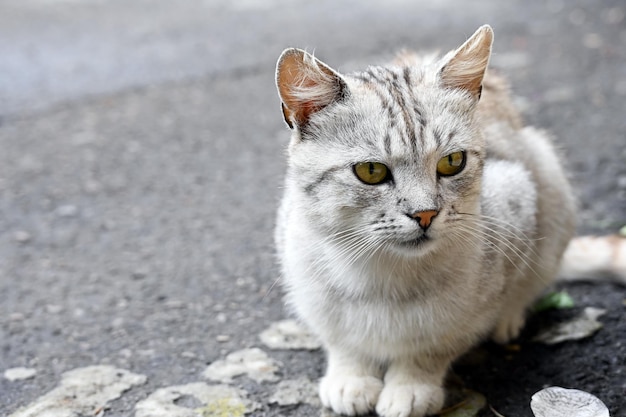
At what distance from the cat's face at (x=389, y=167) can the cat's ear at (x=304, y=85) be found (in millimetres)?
42

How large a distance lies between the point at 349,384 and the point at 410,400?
0.81 feet

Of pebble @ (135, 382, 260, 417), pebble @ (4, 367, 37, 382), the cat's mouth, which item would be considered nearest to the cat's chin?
the cat's mouth

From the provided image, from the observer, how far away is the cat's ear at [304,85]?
2646mm

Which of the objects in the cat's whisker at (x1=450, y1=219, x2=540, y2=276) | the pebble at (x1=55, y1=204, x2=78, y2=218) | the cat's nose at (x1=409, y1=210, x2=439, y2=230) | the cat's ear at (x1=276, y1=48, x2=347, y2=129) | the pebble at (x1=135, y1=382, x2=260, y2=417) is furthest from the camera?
the pebble at (x1=55, y1=204, x2=78, y2=218)

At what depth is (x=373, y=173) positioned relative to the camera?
102 inches

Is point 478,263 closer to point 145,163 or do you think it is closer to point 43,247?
point 43,247

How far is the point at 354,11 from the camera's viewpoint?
9.44 m

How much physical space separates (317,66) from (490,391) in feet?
4.83

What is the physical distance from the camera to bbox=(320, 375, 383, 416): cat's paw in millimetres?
2941

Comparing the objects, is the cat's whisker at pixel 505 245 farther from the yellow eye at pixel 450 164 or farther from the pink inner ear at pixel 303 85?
the pink inner ear at pixel 303 85

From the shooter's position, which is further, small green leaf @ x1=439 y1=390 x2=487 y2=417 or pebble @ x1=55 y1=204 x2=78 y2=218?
pebble @ x1=55 y1=204 x2=78 y2=218

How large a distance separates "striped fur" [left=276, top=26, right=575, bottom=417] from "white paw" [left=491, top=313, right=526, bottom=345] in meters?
0.13

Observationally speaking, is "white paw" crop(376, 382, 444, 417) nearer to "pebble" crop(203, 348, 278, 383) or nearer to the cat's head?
"pebble" crop(203, 348, 278, 383)

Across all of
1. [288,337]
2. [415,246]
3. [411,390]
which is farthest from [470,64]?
[288,337]
